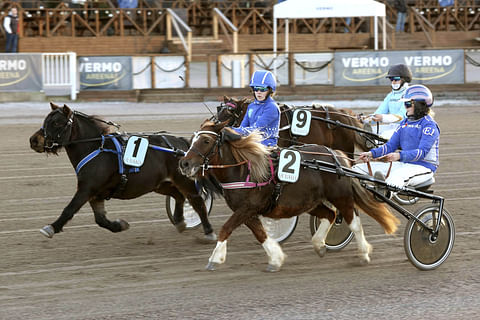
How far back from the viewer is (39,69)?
72.0ft

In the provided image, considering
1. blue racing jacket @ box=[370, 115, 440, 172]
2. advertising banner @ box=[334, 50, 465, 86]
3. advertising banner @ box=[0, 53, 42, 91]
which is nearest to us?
blue racing jacket @ box=[370, 115, 440, 172]

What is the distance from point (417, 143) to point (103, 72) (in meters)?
15.9

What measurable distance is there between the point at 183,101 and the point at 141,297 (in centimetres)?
1694

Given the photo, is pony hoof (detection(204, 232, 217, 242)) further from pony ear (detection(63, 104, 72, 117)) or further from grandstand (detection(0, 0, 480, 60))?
grandstand (detection(0, 0, 480, 60))

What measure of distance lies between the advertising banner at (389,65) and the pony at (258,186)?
15749 mm

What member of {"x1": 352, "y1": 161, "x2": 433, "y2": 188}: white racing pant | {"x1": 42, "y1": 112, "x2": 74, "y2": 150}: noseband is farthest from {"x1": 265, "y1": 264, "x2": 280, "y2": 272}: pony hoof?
{"x1": 42, "y1": 112, "x2": 74, "y2": 150}: noseband

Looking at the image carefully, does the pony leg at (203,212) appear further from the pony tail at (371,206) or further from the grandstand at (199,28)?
the grandstand at (199,28)

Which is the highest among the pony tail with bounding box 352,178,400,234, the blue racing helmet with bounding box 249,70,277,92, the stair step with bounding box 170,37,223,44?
the blue racing helmet with bounding box 249,70,277,92

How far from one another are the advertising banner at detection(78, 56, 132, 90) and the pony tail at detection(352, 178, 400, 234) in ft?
51.5

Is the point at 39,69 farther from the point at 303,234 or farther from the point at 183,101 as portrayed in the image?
the point at 303,234

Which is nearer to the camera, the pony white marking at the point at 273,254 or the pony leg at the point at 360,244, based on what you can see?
the pony white marking at the point at 273,254

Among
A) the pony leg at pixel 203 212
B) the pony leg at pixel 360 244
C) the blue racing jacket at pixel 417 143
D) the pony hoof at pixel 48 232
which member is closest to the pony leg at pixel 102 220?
the pony hoof at pixel 48 232

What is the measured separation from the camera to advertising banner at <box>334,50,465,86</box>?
22438 millimetres

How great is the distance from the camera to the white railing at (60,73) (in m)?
22.0
